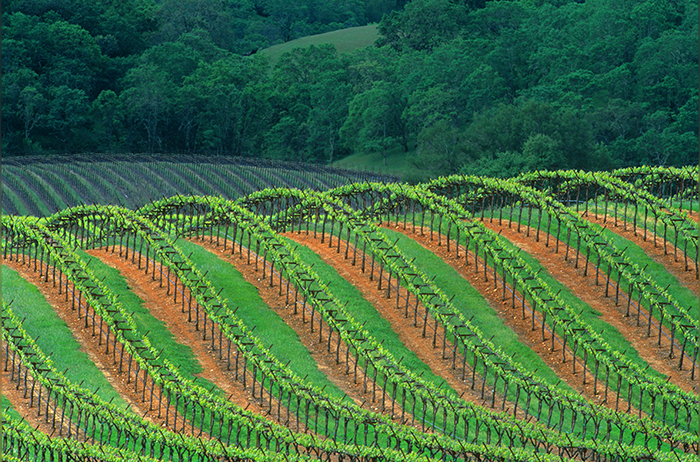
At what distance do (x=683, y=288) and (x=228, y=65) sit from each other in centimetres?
8951

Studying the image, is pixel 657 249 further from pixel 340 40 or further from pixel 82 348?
pixel 340 40

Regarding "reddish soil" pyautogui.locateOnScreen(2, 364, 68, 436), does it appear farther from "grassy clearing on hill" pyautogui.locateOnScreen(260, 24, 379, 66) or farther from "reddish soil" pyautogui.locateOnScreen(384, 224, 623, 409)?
"grassy clearing on hill" pyautogui.locateOnScreen(260, 24, 379, 66)

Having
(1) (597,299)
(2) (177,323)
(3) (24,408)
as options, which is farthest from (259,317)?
(1) (597,299)

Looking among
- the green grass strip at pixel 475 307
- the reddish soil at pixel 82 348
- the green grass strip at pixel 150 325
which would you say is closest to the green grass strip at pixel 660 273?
the green grass strip at pixel 475 307

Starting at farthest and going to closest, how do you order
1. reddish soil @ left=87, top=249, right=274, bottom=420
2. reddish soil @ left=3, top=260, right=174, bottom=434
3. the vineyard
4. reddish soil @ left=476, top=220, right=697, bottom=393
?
reddish soil @ left=476, top=220, right=697, bottom=393 < reddish soil @ left=87, top=249, right=274, bottom=420 < reddish soil @ left=3, top=260, right=174, bottom=434 < the vineyard

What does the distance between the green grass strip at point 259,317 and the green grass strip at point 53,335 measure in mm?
6428

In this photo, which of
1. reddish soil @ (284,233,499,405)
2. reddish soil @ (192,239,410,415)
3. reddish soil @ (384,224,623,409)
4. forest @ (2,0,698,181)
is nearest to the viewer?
reddish soil @ (192,239,410,415)

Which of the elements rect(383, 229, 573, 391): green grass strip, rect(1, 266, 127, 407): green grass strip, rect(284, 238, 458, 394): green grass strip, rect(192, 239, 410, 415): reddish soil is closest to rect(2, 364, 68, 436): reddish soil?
rect(1, 266, 127, 407): green grass strip

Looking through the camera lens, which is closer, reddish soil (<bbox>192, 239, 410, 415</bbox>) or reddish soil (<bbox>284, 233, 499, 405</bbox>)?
reddish soil (<bbox>192, 239, 410, 415</bbox>)

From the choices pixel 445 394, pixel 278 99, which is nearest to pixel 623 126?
pixel 278 99

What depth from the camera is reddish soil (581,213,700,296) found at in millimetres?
45078

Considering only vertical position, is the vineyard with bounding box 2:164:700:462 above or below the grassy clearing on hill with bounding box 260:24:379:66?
below

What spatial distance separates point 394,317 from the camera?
Answer: 41.2 metres

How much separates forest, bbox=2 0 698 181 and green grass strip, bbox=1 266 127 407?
50438 mm
